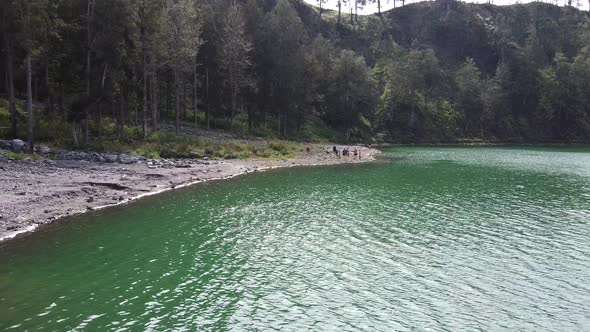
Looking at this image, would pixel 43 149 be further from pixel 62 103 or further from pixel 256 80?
pixel 256 80

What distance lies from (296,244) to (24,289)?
1551 centimetres

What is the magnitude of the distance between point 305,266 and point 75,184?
25.9 m

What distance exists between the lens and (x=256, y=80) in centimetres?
10206

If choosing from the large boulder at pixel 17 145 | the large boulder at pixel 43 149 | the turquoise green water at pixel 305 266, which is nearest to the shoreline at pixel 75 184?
the turquoise green water at pixel 305 266

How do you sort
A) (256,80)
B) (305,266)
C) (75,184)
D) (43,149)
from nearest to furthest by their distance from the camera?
(305,266), (75,184), (43,149), (256,80)

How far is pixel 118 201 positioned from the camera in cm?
4078

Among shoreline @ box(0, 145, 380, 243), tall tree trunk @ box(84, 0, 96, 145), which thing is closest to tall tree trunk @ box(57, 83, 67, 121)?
tall tree trunk @ box(84, 0, 96, 145)

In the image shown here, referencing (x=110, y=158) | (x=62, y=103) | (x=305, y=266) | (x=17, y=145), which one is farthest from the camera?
(x=62, y=103)

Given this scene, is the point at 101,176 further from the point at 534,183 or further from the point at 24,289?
the point at 534,183

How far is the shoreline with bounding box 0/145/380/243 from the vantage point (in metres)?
33.0

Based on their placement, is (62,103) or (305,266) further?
(62,103)

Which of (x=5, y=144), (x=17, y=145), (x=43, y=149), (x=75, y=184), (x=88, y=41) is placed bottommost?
(x=75, y=184)

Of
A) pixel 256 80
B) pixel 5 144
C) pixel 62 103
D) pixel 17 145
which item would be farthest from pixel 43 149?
pixel 256 80

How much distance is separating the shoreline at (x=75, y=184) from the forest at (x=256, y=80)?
9.38 m
